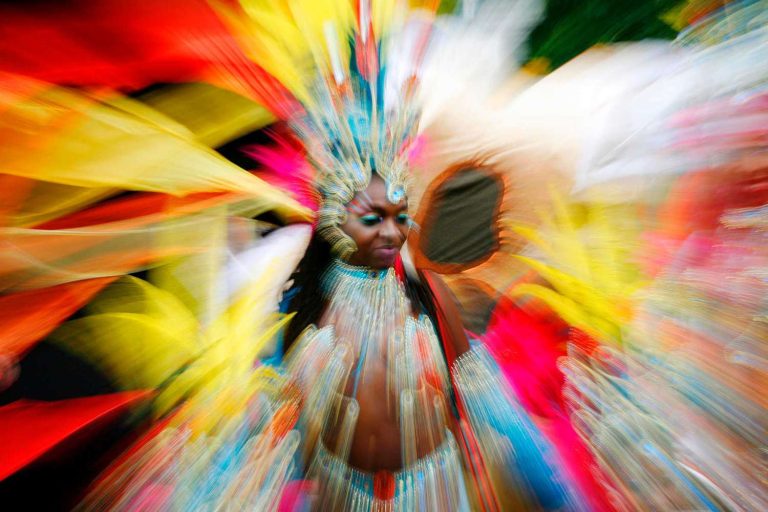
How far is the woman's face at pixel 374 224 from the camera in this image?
85 cm

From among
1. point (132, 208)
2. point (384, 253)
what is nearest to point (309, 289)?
point (384, 253)

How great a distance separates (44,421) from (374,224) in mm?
585

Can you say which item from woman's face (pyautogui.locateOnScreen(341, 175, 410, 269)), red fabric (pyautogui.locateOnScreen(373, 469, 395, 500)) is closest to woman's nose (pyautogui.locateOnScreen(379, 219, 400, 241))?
woman's face (pyautogui.locateOnScreen(341, 175, 410, 269))

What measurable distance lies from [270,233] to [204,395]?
32 cm

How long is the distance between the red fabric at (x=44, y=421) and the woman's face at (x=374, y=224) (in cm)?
43

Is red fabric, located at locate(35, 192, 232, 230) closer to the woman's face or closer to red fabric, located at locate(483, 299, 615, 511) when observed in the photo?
the woman's face

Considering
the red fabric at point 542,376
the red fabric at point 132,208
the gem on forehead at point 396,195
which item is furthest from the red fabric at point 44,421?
the red fabric at point 542,376

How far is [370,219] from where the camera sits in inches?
33.3

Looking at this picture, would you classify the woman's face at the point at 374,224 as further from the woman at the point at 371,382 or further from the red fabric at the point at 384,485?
the red fabric at the point at 384,485

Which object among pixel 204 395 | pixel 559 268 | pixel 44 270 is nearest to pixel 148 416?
pixel 204 395

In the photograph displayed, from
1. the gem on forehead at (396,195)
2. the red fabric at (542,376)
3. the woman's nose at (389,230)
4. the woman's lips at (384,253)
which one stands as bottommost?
the red fabric at (542,376)

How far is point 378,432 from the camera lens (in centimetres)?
83

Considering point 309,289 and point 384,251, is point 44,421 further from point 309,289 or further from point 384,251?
point 384,251

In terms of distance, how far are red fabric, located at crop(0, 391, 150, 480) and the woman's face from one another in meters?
0.43
